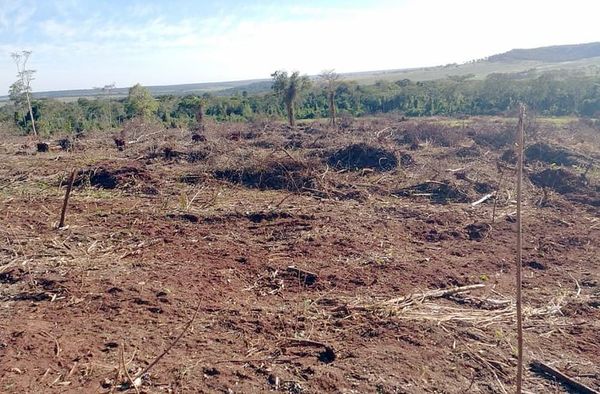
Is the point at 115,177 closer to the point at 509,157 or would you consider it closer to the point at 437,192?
the point at 437,192

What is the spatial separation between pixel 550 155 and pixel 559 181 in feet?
11.5

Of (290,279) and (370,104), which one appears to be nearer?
(290,279)

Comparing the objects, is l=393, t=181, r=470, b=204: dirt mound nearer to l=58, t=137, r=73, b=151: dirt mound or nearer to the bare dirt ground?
the bare dirt ground

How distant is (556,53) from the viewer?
112m

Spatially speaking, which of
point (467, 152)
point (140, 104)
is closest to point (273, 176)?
point (467, 152)

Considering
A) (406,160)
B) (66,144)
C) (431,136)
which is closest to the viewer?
(406,160)

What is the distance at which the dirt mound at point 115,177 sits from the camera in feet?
32.0

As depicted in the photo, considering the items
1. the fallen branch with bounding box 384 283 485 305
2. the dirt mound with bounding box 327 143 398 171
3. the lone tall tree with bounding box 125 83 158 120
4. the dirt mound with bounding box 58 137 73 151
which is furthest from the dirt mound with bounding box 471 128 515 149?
the lone tall tree with bounding box 125 83 158 120

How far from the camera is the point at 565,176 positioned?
33.7 feet

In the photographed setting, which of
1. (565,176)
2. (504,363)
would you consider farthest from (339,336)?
(565,176)

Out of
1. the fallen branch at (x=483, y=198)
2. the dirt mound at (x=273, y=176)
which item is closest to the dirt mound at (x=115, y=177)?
the dirt mound at (x=273, y=176)

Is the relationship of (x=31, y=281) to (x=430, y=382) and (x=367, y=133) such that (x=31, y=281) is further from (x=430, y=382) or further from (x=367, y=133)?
(x=367, y=133)

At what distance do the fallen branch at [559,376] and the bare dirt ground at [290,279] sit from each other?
0.35ft

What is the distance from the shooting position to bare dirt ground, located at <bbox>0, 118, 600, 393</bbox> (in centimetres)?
377
